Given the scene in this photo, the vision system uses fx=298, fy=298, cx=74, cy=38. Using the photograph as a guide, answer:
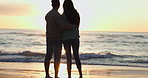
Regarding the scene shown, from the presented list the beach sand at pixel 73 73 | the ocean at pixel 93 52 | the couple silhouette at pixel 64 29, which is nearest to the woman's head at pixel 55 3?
the couple silhouette at pixel 64 29

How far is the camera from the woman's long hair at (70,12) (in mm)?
5895

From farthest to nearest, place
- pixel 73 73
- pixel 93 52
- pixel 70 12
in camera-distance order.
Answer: pixel 93 52
pixel 73 73
pixel 70 12

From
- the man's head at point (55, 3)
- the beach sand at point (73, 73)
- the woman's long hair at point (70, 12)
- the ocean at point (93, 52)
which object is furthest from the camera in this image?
the ocean at point (93, 52)

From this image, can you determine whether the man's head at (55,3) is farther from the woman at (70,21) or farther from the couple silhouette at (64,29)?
the woman at (70,21)

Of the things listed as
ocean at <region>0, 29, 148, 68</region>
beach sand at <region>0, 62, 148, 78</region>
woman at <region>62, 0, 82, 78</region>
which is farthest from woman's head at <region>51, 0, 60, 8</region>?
ocean at <region>0, 29, 148, 68</region>

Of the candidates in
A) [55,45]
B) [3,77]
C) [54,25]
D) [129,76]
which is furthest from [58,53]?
[129,76]

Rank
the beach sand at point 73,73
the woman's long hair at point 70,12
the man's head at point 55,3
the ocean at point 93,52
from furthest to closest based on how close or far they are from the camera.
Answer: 1. the ocean at point 93,52
2. the beach sand at point 73,73
3. the man's head at point 55,3
4. the woman's long hair at point 70,12

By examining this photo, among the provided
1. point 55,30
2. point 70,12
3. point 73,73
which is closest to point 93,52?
point 73,73

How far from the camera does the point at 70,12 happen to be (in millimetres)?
5898

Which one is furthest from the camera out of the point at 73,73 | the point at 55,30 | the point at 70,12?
the point at 73,73

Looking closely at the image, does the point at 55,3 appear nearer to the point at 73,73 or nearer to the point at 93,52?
the point at 73,73

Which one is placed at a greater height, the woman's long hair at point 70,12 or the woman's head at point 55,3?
the woman's head at point 55,3

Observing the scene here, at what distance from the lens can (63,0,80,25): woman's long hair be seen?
19.3 ft

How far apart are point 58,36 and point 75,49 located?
1.41 ft
